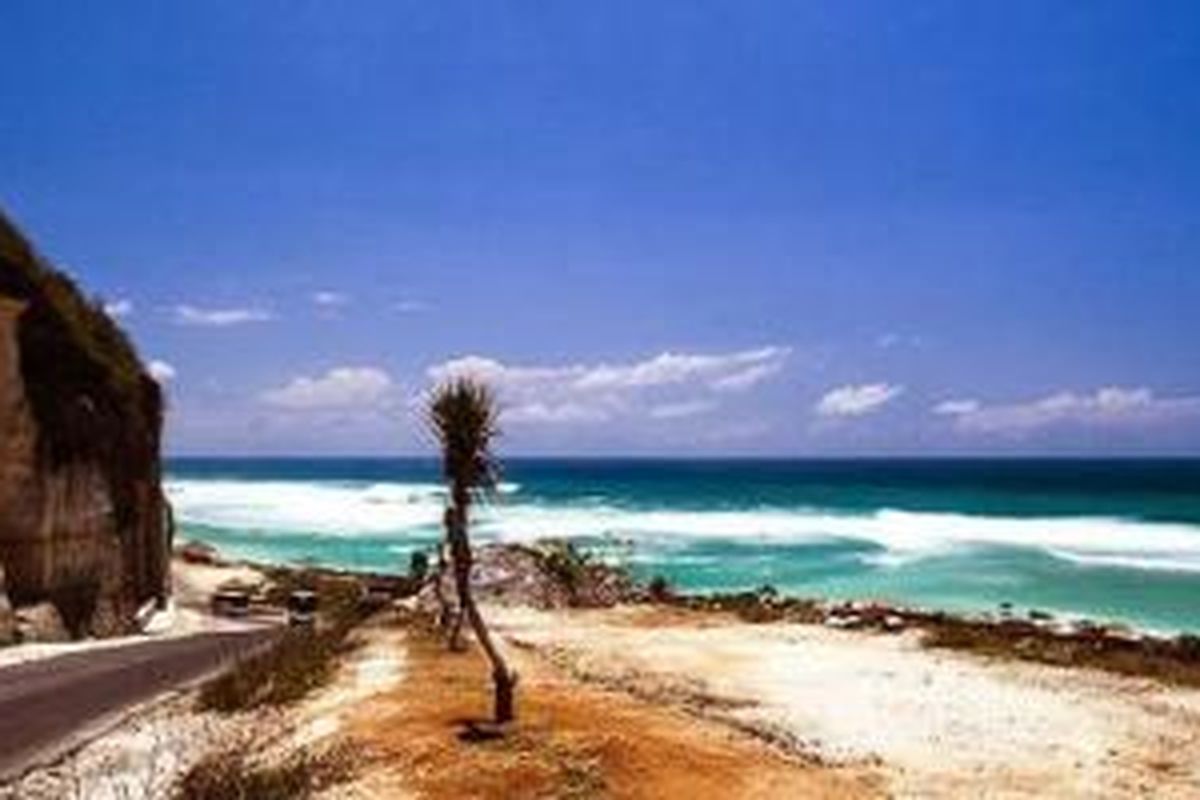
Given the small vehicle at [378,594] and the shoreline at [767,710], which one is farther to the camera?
the small vehicle at [378,594]

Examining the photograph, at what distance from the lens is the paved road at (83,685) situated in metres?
24.4

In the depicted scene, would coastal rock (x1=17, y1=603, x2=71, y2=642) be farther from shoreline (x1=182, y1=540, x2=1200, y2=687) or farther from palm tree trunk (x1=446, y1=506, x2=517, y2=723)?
palm tree trunk (x1=446, y1=506, x2=517, y2=723)

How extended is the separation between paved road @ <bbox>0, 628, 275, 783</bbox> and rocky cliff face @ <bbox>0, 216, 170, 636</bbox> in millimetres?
2949

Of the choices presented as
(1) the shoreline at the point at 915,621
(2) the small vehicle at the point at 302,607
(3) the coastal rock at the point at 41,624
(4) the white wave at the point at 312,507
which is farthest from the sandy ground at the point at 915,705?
(4) the white wave at the point at 312,507

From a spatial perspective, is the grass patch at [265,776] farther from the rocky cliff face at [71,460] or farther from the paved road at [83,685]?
the rocky cliff face at [71,460]

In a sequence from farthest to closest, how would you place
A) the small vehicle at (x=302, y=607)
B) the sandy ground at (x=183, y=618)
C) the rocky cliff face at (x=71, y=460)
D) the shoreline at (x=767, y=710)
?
1. the small vehicle at (x=302, y=607)
2. the rocky cliff face at (x=71, y=460)
3. the sandy ground at (x=183, y=618)
4. the shoreline at (x=767, y=710)

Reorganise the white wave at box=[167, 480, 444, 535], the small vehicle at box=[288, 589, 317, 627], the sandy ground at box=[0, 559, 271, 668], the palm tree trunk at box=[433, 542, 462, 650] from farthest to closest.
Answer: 1. the white wave at box=[167, 480, 444, 535]
2. the small vehicle at box=[288, 589, 317, 627]
3. the sandy ground at box=[0, 559, 271, 668]
4. the palm tree trunk at box=[433, 542, 462, 650]

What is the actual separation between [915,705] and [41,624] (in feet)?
64.9

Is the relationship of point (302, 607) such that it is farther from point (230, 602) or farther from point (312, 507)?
point (312, 507)

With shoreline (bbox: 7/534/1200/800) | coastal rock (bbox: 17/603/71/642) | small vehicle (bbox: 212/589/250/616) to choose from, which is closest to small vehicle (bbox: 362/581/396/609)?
small vehicle (bbox: 212/589/250/616)

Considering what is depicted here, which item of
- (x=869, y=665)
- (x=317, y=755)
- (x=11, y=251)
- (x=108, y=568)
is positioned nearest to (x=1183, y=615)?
(x=869, y=665)

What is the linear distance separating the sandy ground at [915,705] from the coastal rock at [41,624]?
9426mm

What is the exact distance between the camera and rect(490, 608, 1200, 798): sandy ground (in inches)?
884

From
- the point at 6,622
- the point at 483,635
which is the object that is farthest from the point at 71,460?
the point at 483,635
